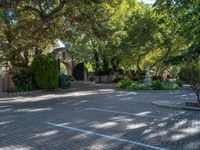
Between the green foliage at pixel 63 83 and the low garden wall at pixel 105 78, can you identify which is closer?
the green foliage at pixel 63 83

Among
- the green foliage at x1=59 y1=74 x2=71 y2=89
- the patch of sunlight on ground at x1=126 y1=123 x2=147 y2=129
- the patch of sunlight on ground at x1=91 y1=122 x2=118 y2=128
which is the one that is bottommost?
the patch of sunlight on ground at x1=126 y1=123 x2=147 y2=129

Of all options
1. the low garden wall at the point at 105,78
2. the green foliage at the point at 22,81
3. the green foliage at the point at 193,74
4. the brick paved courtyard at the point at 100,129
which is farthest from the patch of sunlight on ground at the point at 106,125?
the low garden wall at the point at 105,78

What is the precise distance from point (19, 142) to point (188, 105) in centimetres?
784

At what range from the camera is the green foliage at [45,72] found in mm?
20203

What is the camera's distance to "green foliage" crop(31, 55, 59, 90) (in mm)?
20203

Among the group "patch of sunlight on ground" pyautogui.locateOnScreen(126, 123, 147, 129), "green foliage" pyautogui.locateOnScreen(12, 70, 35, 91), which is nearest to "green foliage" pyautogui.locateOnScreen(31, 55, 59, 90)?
"green foliage" pyautogui.locateOnScreen(12, 70, 35, 91)

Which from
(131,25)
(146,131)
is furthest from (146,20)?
(146,131)

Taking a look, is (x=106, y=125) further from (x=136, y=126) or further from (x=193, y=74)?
(x=193, y=74)

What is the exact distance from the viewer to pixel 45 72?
20.2 metres

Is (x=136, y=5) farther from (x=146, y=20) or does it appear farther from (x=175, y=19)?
(x=175, y=19)

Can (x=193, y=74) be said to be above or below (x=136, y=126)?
above

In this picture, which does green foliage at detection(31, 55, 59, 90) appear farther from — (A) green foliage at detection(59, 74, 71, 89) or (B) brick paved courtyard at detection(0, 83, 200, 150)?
(B) brick paved courtyard at detection(0, 83, 200, 150)

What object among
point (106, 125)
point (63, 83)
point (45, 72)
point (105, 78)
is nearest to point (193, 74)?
point (106, 125)

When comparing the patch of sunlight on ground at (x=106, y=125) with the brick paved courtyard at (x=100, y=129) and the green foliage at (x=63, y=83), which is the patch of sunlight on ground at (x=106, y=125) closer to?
the brick paved courtyard at (x=100, y=129)
